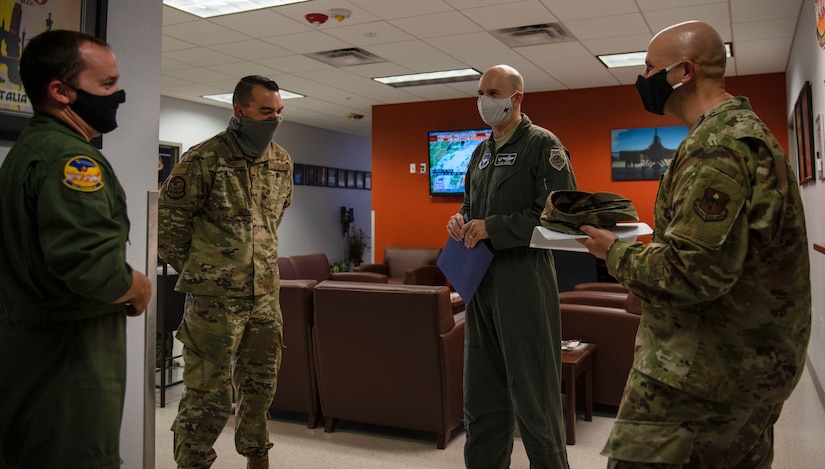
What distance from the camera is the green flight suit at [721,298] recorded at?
49.1 inches

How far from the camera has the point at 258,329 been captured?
8.07 ft

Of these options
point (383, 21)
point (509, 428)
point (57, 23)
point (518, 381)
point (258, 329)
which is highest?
point (383, 21)

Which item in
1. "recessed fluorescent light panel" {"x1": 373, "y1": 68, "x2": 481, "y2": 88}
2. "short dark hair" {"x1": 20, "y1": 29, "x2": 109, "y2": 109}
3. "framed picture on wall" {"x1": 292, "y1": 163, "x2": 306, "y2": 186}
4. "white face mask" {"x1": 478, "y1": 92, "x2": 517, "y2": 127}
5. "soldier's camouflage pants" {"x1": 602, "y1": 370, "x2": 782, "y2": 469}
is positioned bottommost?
"soldier's camouflage pants" {"x1": 602, "y1": 370, "x2": 782, "y2": 469}

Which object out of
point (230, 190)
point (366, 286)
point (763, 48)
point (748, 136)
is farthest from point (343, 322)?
point (763, 48)

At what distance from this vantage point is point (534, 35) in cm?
564

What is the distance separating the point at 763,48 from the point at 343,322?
4.96 metres

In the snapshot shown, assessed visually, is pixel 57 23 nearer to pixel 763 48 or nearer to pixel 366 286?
pixel 366 286

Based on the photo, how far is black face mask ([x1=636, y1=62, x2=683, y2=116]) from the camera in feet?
4.77

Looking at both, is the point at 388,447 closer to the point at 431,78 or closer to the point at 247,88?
the point at 247,88

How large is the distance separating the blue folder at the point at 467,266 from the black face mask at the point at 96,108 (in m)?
1.26

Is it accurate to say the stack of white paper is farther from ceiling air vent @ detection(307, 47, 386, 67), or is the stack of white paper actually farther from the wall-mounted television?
the wall-mounted television

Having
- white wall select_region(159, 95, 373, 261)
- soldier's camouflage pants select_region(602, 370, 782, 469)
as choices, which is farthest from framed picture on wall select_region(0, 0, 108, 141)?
white wall select_region(159, 95, 373, 261)

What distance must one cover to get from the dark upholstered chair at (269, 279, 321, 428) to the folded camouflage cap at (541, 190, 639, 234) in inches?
Answer: 87.5

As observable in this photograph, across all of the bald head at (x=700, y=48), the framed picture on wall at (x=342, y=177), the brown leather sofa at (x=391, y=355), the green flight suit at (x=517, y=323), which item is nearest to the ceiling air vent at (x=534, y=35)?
the brown leather sofa at (x=391, y=355)
